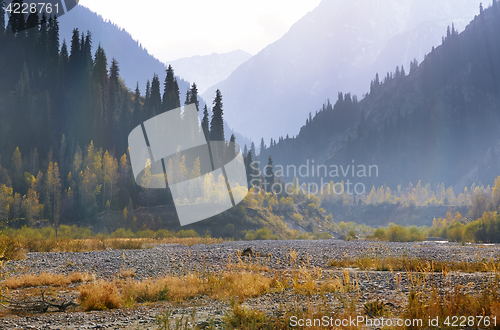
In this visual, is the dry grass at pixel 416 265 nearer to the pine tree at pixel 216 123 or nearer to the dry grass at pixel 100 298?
the dry grass at pixel 100 298

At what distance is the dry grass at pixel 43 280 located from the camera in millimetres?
13750

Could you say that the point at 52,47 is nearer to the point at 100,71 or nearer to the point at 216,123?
the point at 100,71

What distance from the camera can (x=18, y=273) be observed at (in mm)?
16656

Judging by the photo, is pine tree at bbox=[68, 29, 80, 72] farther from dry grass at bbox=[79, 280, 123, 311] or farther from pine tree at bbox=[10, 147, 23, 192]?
dry grass at bbox=[79, 280, 123, 311]

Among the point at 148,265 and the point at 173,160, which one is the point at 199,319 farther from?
the point at 173,160

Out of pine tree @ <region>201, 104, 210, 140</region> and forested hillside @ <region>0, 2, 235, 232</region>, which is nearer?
forested hillside @ <region>0, 2, 235, 232</region>

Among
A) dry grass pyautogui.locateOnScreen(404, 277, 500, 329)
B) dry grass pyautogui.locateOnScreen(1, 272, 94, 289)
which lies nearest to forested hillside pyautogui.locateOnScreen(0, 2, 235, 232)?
dry grass pyautogui.locateOnScreen(1, 272, 94, 289)

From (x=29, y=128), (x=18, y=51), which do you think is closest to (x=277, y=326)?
(x=29, y=128)

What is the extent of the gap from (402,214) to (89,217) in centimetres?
12791

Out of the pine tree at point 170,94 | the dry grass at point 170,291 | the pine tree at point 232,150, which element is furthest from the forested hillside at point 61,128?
the dry grass at point 170,291

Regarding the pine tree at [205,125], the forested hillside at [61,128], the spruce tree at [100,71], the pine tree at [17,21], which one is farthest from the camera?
the pine tree at [205,125]

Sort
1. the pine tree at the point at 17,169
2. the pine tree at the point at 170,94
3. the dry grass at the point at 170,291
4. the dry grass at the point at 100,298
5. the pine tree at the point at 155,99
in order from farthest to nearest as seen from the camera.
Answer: the pine tree at the point at 170,94 < the pine tree at the point at 155,99 < the pine tree at the point at 17,169 < the dry grass at the point at 170,291 < the dry grass at the point at 100,298

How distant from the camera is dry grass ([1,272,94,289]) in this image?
541 inches

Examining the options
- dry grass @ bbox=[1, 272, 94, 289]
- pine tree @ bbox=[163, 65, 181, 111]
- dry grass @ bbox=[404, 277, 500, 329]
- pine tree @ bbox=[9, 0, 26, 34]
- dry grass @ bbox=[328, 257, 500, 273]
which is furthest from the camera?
pine tree @ bbox=[163, 65, 181, 111]
